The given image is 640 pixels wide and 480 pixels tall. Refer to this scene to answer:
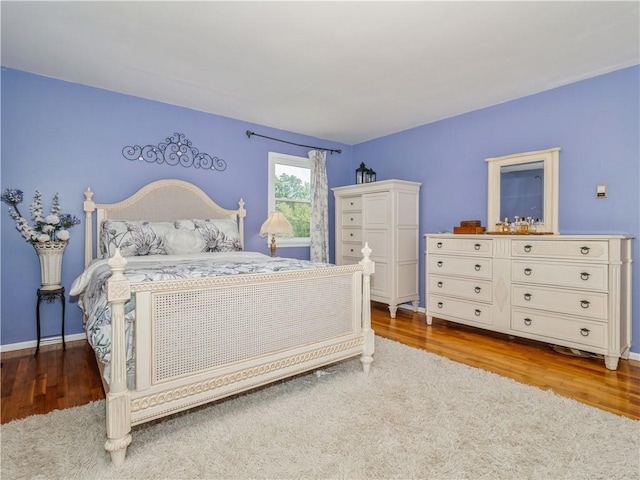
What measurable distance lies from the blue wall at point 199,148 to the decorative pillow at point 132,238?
0.39 meters

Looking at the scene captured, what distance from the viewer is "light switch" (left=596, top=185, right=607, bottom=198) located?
2.93 m

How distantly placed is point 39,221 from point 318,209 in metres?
3.07

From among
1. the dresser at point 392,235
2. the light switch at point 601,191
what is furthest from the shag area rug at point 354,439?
the dresser at point 392,235

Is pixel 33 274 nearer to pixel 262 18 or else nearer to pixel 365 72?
pixel 262 18

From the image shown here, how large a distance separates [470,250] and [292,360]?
225cm

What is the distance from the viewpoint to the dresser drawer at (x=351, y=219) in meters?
4.70

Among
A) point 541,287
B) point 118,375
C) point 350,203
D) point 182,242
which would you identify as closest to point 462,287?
point 541,287

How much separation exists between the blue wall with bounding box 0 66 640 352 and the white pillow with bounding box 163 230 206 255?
2.50 ft

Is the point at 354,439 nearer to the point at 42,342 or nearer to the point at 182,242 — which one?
the point at 182,242

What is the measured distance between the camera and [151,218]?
3.51m

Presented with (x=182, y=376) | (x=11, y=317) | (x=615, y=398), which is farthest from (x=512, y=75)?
(x=11, y=317)

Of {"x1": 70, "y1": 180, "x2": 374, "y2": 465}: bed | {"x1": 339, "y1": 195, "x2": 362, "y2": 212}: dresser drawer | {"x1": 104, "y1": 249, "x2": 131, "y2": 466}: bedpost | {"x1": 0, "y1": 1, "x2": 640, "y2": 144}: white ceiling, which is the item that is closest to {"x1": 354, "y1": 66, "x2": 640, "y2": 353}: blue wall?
{"x1": 0, "y1": 1, "x2": 640, "y2": 144}: white ceiling

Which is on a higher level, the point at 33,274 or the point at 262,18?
the point at 262,18

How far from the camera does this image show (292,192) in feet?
15.8
